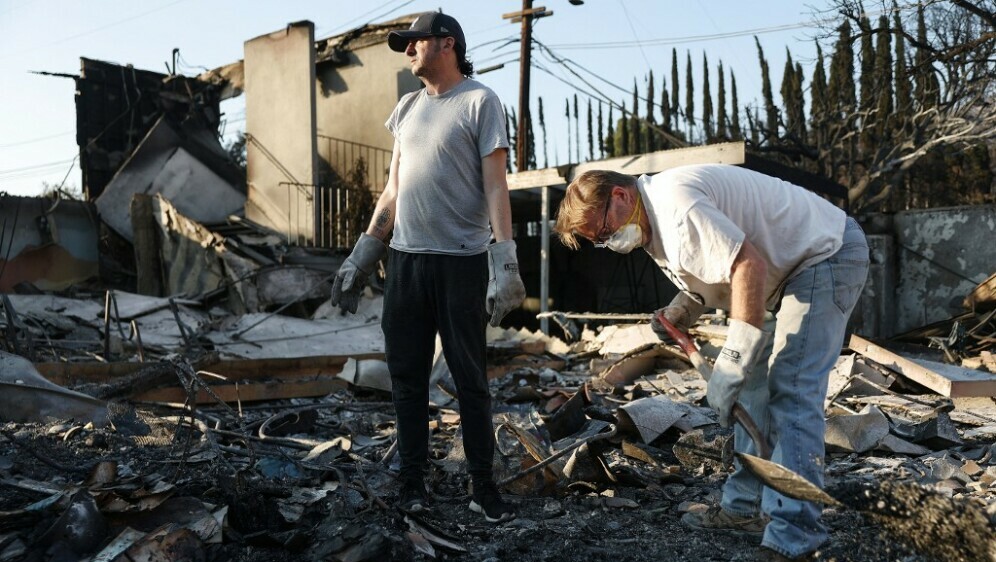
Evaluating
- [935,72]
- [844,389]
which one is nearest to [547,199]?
[844,389]

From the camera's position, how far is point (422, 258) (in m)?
3.05

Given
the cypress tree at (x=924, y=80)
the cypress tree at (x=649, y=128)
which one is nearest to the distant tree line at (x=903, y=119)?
the cypress tree at (x=924, y=80)

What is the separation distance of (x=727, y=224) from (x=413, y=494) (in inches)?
63.9

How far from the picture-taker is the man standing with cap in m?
3.01

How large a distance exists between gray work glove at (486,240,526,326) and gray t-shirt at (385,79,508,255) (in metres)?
0.09

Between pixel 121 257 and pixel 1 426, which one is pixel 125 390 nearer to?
pixel 1 426

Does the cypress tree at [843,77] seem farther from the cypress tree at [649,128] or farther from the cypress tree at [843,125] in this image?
the cypress tree at [649,128]

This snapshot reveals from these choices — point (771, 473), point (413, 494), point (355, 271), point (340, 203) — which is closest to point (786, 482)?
point (771, 473)

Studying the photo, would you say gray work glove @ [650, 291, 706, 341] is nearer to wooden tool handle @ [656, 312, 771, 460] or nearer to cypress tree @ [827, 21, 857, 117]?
wooden tool handle @ [656, 312, 771, 460]

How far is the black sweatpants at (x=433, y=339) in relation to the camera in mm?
3012

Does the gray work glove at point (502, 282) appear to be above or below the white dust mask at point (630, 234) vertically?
below

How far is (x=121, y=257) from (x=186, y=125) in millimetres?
3019

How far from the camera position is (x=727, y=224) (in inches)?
92.3

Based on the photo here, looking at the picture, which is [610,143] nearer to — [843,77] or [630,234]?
[843,77]
